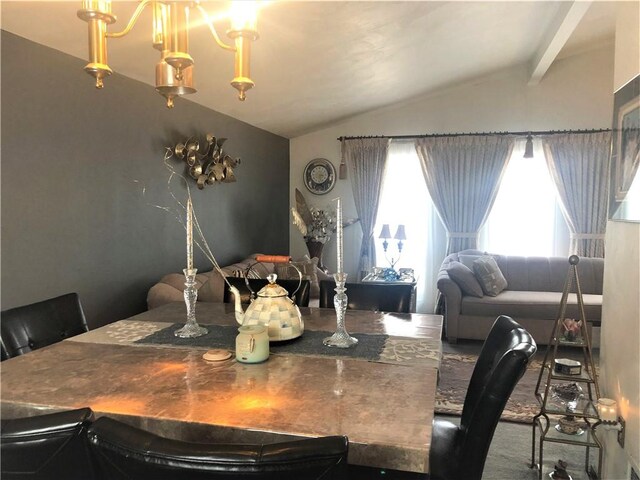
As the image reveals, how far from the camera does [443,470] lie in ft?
4.83

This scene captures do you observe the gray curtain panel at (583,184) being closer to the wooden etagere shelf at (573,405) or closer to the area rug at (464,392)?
the area rug at (464,392)

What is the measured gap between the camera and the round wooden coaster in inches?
61.6

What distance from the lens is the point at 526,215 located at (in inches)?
221

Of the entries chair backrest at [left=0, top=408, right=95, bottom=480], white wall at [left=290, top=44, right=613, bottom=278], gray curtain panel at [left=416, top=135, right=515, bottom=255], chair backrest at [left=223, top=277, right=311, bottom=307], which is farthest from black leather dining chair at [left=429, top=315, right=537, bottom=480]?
white wall at [left=290, top=44, right=613, bottom=278]

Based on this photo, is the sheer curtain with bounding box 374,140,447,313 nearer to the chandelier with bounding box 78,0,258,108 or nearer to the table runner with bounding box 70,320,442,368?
the table runner with bounding box 70,320,442,368

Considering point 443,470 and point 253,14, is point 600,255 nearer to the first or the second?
point 443,470

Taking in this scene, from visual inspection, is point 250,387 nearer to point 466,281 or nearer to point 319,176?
point 466,281

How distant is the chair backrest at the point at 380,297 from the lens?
8.06ft

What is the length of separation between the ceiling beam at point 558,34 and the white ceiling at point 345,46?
11 mm

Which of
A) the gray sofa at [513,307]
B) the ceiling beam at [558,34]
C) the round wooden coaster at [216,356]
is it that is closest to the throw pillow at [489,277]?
the gray sofa at [513,307]

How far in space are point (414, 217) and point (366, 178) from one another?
2.60 feet

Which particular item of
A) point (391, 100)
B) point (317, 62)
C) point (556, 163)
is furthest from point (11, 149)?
point (556, 163)

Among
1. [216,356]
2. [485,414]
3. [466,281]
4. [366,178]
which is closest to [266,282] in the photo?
[216,356]

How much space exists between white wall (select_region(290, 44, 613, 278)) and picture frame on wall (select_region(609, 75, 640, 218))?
12.2ft
